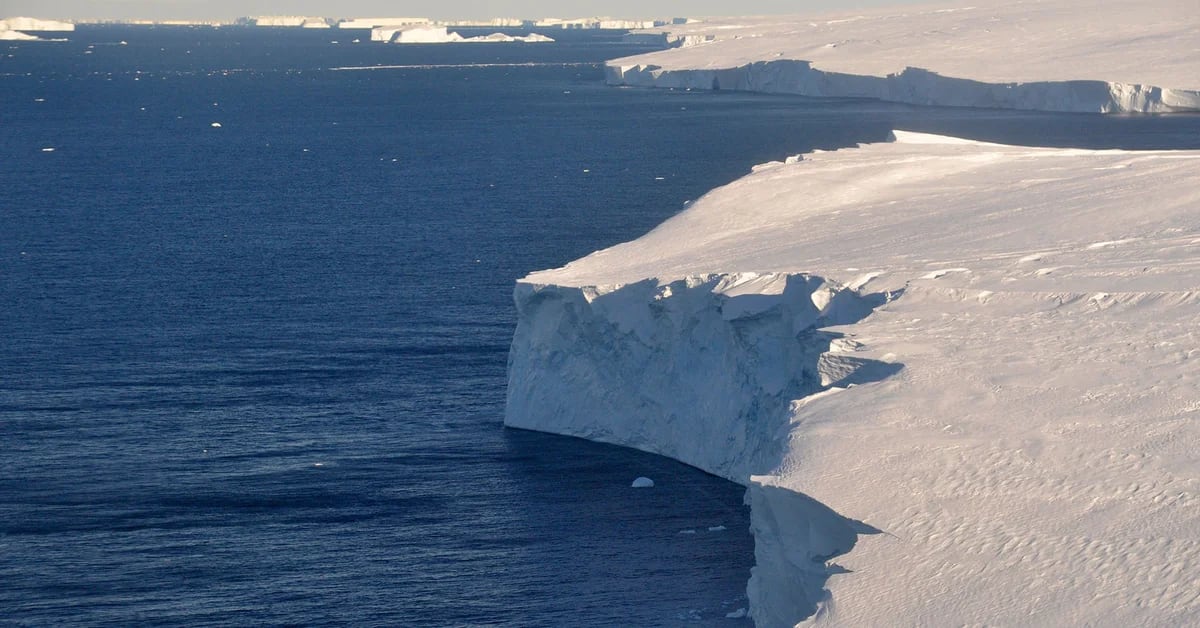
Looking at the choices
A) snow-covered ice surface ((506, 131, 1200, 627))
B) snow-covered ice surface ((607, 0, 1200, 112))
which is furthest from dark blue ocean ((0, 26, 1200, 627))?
snow-covered ice surface ((607, 0, 1200, 112))

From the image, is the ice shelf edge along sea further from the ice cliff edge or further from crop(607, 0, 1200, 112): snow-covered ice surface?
crop(607, 0, 1200, 112): snow-covered ice surface

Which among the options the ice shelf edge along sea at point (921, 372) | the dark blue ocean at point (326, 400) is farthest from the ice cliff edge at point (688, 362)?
the dark blue ocean at point (326, 400)

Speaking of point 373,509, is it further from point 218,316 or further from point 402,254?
point 402,254

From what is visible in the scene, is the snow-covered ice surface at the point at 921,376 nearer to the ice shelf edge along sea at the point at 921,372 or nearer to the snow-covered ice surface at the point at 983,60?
the ice shelf edge along sea at the point at 921,372

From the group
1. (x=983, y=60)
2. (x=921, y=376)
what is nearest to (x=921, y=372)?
(x=921, y=376)

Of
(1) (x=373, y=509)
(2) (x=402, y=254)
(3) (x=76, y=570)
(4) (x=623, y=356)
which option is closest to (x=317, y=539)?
(1) (x=373, y=509)

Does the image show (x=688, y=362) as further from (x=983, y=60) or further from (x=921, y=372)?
(x=983, y=60)
